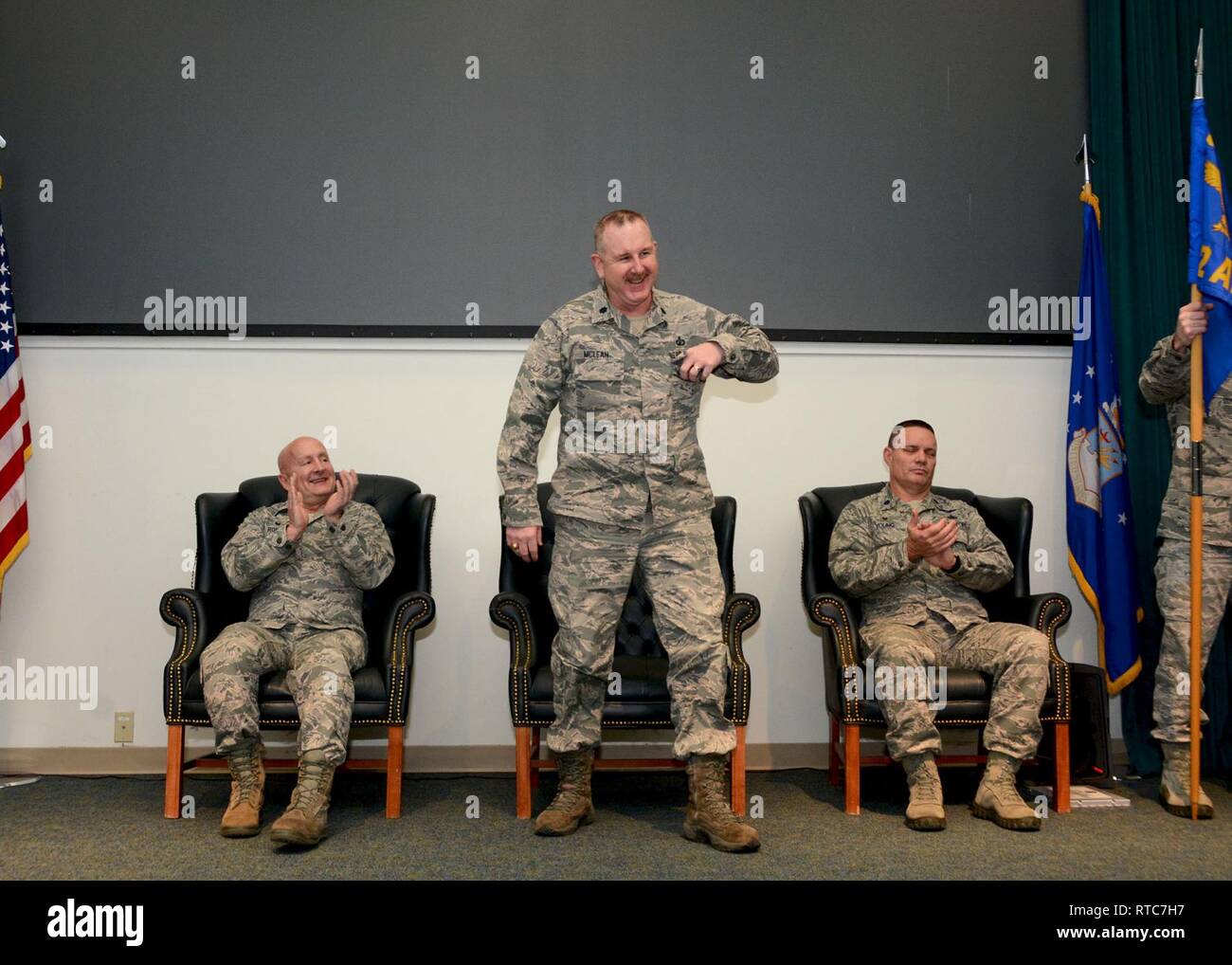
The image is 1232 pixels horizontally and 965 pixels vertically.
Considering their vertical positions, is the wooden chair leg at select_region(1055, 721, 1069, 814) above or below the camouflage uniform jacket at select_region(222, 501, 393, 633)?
below

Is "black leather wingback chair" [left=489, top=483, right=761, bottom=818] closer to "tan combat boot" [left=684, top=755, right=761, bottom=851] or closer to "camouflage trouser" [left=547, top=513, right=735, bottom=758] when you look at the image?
"camouflage trouser" [left=547, top=513, right=735, bottom=758]

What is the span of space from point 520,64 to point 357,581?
2357 mm

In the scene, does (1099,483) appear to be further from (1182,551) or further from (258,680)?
(258,680)

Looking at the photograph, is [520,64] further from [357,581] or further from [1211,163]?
[1211,163]

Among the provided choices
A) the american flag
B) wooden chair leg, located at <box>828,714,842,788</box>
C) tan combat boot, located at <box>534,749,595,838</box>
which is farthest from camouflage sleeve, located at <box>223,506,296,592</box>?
wooden chair leg, located at <box>828,714,842,788</box>

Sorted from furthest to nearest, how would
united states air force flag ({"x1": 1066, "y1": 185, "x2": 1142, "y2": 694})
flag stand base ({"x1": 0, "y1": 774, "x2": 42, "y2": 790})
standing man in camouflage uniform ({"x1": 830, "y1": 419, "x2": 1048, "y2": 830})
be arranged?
united states air force flag ({"x1": 1066, "y1": 185, "x2": 1142, "y2": 694}), flag stand base ({"x1": 0, "y1": 774, "x2": 42, "y2": 790}), standing man in camouflage uniform ({"x1": 830, "y1": 419, "x2": 1048, "y2": 830})

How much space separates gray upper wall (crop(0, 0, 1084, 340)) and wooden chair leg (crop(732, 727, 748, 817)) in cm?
190

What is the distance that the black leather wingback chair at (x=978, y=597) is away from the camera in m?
4.01

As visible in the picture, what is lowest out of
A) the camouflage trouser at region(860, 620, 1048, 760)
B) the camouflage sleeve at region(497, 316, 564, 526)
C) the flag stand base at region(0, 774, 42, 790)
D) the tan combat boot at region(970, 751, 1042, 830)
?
the flag stand base at region(0, 774, 42, 790)

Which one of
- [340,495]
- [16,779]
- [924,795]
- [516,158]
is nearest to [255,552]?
[340,495]

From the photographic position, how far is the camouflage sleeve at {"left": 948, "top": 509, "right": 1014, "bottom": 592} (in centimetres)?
419

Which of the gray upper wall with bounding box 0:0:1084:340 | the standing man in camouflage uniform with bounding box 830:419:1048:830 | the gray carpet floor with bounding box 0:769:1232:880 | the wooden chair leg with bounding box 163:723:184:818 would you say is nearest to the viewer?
the gray carpet floor with bounding box 0:769:1232:880

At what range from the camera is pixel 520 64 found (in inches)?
196

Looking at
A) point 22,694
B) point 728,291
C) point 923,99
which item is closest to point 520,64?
point 728,291
